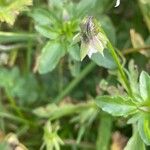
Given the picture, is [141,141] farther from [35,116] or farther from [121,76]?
[35,116]

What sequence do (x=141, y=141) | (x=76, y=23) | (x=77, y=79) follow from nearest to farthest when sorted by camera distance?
(x=141, y=141), (x=76, y=23), (x=77, y=79)

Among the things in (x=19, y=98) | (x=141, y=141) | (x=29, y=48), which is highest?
(x=29, y=48)

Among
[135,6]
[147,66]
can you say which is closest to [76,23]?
[147,66]

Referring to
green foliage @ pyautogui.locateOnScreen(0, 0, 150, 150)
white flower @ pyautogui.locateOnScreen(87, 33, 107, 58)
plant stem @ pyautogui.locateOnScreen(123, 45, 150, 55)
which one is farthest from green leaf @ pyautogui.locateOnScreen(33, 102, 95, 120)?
white flower @ pyautogui.locateOnScreen(87, 33, 107, 58)

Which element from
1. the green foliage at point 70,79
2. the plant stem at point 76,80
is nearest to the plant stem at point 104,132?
the green foliage at point 70,79

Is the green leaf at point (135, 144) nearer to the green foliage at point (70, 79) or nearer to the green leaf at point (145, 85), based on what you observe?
the green foliage at point (70, 79)

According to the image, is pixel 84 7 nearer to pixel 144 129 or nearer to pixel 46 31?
pixel 46 31

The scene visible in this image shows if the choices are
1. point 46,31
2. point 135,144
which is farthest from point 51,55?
point 135,144
